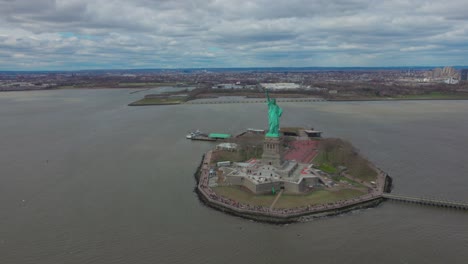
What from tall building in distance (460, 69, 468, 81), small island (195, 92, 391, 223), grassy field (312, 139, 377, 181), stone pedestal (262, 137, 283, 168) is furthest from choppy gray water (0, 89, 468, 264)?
tall building in distance (460, 69, 468, 81)

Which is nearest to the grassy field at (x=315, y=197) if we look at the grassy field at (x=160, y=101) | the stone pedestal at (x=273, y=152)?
the stone pedestal at (x=273, y=152)

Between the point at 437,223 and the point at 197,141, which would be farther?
the point at 197,141

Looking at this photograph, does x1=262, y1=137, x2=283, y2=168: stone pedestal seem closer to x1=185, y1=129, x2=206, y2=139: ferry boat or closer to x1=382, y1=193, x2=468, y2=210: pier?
x1=382, y1=193, x2=468, y2=210: pier

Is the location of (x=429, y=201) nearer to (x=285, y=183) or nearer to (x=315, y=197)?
(x=315, y=197)

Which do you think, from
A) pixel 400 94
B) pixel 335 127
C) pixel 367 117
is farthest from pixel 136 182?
pixel 400 94

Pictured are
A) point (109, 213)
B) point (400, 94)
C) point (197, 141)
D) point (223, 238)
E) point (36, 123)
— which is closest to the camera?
point (223, 238)

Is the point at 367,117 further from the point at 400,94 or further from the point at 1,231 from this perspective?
the point at 1,231

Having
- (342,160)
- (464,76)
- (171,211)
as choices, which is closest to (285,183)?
(342,160)
